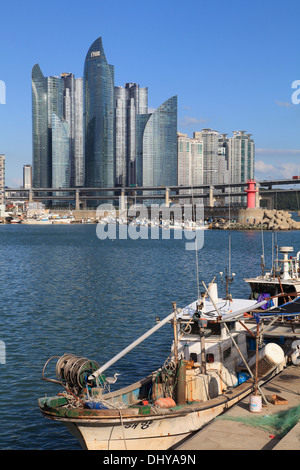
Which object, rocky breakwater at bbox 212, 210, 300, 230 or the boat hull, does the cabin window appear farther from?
rocky breakwater at bbox 212, 210, 300, 230

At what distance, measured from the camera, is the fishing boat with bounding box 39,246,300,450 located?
13875mm

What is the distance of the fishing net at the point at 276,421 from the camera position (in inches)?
548

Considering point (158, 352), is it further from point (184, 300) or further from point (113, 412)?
point (184, 300)

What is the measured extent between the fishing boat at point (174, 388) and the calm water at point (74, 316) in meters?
2.97

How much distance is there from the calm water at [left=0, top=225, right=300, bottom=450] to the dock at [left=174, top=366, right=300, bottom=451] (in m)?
5.18

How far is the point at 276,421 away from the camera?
47.4ft

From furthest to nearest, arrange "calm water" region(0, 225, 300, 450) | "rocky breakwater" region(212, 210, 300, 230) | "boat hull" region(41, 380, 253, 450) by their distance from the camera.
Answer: "rocky breakwater" region(212, 210, 300, 230)
"calm water" region(0, 225, 300, 450)
"boat hull" region(41, 380, 253, 450)

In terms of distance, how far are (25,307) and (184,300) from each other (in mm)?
12597
